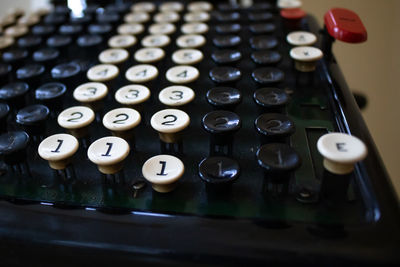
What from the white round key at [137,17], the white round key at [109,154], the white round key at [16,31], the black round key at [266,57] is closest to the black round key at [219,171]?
→ the white round key at [109,154]

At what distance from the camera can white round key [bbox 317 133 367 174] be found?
0.56 m

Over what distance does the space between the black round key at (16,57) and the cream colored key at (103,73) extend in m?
0.23

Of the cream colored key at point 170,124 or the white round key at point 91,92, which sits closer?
the cream colored key at point 170,124

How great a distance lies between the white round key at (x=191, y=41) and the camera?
1.07 m

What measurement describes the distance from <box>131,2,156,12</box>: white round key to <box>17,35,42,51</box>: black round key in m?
0.38

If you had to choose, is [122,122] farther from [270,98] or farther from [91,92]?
[270,98]

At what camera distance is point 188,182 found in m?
0.70

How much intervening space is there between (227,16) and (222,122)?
0.64 metres

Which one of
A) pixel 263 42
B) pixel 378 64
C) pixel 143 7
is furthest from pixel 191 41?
pixel 378 64

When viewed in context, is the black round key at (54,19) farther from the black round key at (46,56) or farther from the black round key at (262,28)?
the black round key at (262,28)

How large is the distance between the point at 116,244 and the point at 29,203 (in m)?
0.19

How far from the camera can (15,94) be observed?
0.87 meters

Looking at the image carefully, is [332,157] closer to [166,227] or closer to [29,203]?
[166,227]

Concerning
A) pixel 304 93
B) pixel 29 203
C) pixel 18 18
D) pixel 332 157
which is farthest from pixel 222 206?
pixel 18 18
